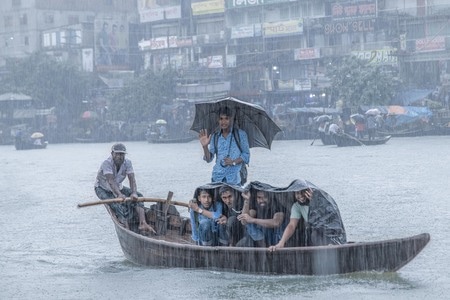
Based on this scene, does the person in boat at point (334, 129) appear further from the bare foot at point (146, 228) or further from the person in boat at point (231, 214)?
the person in boat at point (231, 214)

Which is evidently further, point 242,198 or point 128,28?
point 128,28

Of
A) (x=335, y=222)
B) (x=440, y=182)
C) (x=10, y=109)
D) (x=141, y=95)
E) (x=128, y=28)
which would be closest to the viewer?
(x=335, y=222)

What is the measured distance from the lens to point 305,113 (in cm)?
4953

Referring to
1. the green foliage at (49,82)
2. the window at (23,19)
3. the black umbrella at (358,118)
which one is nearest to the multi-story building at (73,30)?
the window at (23,19)

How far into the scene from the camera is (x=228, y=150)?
11.0 m

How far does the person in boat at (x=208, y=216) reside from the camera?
10.5m

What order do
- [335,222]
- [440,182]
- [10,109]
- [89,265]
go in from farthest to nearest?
[10,109] < [440,182] < [89,265] < [335,222]

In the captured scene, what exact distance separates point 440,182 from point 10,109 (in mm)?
41690

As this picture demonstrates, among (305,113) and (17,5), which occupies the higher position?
(17,5)

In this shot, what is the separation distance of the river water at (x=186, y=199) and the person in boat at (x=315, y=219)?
1.41 ft

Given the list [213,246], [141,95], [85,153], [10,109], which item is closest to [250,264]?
[213,246]

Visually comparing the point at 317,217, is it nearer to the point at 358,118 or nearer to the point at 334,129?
the point at 334,129

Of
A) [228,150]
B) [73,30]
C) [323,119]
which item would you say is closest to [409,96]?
[323,119]

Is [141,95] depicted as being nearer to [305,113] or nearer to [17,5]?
[305,113]
